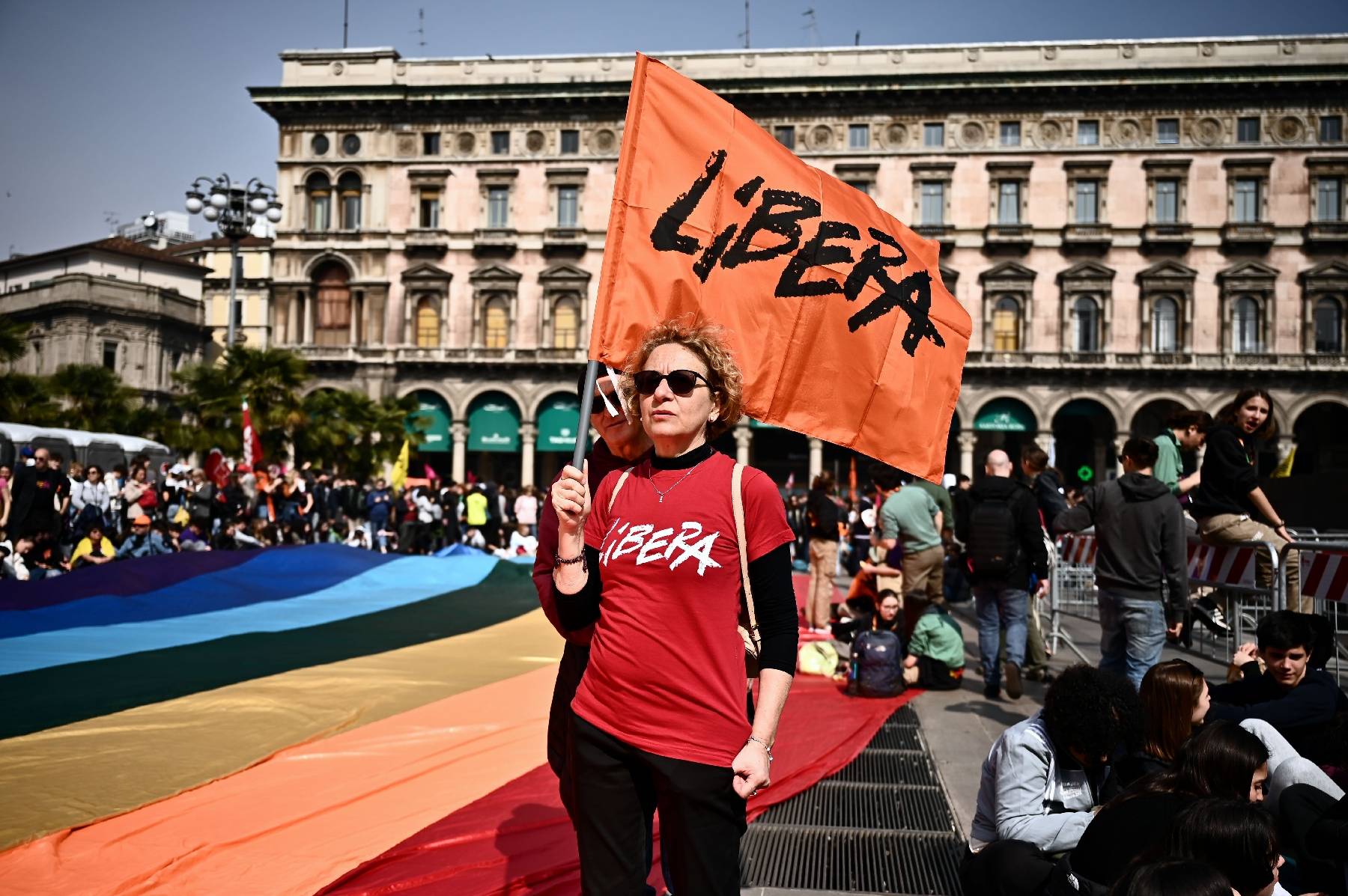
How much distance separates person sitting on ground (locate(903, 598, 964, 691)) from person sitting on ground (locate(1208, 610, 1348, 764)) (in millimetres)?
4087

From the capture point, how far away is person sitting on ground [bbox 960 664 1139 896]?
11.8 ft

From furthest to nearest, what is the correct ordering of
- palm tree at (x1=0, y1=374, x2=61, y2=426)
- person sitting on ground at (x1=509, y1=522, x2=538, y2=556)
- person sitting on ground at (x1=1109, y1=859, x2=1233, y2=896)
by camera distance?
palm tree at (x1=0, y1=374, x2=61, y2=426)
person sitting on ground at (x1=509, y1=522, x2=538, y2=556)
person sitting on ground at (x1=1109, y1=859, x2=1233, y2=896)

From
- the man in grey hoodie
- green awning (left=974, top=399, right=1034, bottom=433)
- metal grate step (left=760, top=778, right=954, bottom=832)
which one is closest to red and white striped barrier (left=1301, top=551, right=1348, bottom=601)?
the man in grey hoodie

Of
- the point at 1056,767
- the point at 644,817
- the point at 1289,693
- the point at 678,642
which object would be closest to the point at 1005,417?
the point at 1289,693

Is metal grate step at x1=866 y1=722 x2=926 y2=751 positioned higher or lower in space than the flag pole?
lower

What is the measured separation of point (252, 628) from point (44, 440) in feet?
58.7

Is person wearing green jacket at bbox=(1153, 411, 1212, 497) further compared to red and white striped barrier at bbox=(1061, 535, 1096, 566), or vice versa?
red and white striped barrier at bbox=(1061, 535, 1096, 566)

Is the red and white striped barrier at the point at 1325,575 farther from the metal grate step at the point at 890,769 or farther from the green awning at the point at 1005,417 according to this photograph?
the green awning at the point at 1005,417

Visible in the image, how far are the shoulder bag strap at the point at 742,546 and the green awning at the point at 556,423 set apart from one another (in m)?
37.1

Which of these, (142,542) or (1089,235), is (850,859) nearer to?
(142,542)

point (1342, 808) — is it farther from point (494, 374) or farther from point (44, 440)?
point (494, 374)

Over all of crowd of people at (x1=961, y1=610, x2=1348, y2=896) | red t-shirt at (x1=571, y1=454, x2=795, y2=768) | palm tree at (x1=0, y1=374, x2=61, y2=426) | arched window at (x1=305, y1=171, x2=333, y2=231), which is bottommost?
crowd of people at (x1=961, y1=610, x2=1348, y2=896)

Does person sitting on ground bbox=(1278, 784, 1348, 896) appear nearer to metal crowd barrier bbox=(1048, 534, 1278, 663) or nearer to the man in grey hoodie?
the man in grey hoodie

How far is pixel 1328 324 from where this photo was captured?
37.1m
